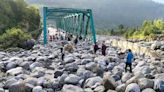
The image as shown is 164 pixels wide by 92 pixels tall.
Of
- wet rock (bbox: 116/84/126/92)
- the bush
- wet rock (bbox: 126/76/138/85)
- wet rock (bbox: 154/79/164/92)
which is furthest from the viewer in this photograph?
the bush

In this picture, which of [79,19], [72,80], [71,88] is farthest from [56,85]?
[79,19]

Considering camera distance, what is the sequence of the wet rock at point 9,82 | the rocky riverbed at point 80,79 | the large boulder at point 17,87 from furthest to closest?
the wet rock at point 9,82 → the large boulder at point 17,87 → the rocky riverbed at point 80,79

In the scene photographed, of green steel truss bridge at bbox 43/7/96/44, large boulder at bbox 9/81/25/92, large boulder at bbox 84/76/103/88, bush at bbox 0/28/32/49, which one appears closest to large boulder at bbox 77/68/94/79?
large boulder at bbox 84/76/103/88

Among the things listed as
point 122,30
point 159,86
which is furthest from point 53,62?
point 122,30

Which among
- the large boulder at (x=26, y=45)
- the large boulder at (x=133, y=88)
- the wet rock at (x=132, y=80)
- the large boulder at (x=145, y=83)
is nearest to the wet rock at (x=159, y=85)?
the large boulder at (x=145, y=83)

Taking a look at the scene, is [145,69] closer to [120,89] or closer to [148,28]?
[120,89]

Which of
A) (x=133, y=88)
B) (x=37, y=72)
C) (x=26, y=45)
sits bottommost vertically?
(x=26, y=45)

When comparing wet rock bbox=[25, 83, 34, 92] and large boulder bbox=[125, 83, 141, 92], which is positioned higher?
large boulder bbox=[125, 83, 141, 92]

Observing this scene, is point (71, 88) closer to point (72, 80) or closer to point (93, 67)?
point (72, 80)

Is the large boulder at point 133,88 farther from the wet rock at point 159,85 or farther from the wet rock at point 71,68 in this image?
the wet rock at point 71,68

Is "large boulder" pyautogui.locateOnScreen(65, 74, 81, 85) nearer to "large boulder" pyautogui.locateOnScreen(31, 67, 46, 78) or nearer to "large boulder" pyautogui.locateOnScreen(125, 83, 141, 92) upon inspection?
"large boulder" pyautogui.locateOnScreen(31, 67, 46, 78)

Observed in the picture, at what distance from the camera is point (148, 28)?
112 meters

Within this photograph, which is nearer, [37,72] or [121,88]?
[121,88]

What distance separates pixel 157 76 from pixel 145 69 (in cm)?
281
